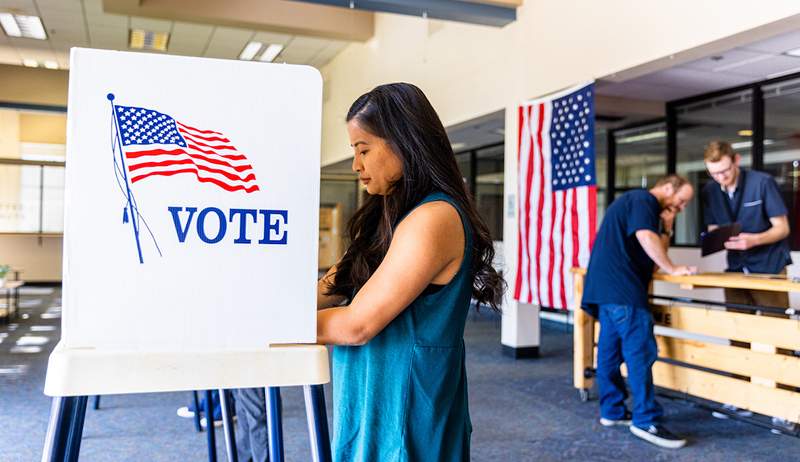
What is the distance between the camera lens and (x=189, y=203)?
0.88 m

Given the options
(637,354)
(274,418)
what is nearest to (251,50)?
(637,354)

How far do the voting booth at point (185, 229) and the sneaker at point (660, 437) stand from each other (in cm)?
306

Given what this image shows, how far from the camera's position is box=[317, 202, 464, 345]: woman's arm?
99 cm

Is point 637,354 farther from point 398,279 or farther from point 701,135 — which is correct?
point 701,135

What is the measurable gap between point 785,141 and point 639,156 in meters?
2.27

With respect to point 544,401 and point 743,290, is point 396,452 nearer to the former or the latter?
point 544,401

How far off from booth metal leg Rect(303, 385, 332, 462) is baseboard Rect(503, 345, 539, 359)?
510cm

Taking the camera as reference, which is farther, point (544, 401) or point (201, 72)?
point (544, 401)

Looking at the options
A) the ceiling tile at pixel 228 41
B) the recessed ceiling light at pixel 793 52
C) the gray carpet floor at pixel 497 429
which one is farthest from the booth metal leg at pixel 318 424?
the ceiling tile at pixel 228 41

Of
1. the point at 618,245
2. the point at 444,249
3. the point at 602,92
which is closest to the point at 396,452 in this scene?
the point at 444,249

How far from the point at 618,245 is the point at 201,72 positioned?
321 cm

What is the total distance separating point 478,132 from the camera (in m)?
8.56

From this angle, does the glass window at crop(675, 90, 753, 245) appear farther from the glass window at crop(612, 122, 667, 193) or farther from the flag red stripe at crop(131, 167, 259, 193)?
the flag red stripe at crop(131, 167, 259, 193)

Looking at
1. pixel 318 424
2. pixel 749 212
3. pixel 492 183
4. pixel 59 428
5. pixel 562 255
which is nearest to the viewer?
pixel 59 428
